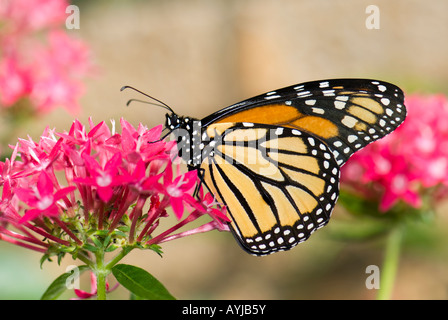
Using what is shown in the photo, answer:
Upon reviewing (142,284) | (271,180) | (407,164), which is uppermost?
(407,164)

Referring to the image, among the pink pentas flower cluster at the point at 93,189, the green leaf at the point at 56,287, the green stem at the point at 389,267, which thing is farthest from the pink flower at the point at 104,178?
the green stem at the point at 389,267

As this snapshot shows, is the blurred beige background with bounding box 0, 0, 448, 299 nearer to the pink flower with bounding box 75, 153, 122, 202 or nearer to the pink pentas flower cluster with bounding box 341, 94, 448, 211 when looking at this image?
the pink pentas flower cluster with bounding box 341, 94, 448, 211

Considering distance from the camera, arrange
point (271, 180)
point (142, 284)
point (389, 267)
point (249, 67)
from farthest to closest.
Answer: point (249, 67)
point (389, 267)
point (271, 180)
point (142, 284)

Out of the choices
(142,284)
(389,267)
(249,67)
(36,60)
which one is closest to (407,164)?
(389,267)

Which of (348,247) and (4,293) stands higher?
(348,247)

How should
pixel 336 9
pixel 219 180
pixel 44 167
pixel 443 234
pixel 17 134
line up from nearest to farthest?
1. pixel 44 167
2. pixel 219 180
3. pixel 17 134
4. pixel 443 234
5. pixel 336 9

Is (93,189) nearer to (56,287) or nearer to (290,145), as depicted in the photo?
(56,287)

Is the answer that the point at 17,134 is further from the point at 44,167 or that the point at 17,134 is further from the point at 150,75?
the point at 150,75

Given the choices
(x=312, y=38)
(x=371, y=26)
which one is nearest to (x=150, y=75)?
(x=312, y=38)
